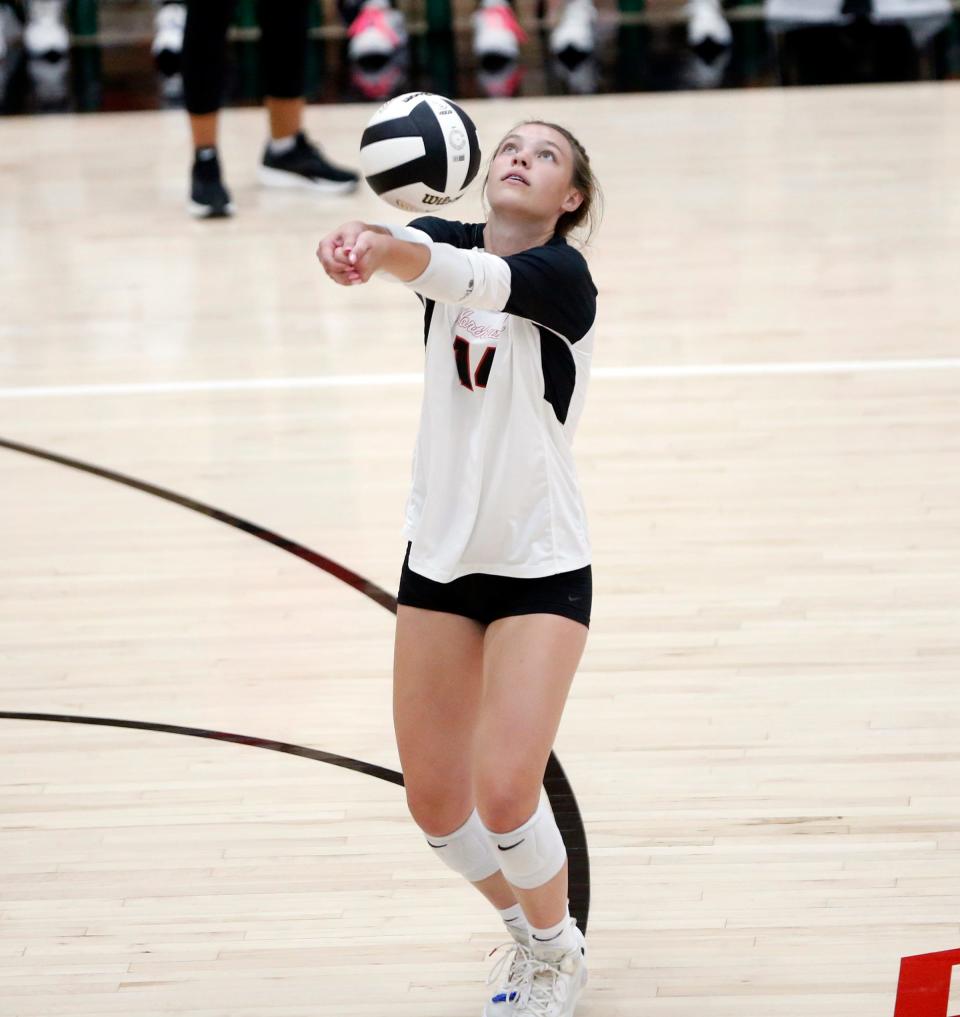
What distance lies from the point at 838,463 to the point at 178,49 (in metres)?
5.41

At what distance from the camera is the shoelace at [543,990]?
7.04 ft

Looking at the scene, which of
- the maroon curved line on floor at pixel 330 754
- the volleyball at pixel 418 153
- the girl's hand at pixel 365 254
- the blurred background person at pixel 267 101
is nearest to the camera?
the girl's hand at pixel 365 254

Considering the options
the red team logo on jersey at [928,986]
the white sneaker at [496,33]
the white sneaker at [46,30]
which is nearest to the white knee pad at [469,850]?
the red team logo on jersey at [928,986]

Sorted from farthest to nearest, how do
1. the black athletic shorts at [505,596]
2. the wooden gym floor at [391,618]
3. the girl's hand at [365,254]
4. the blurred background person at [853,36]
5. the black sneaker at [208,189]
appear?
the blurred background person at [853,36] → the black sneaker at [208,189] → the wooden gym floor at [391,618] → the black athletic shorts at [505,596] → the girl's hand at [365,254]

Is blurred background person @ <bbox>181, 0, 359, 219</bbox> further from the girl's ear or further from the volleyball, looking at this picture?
the girl's ear

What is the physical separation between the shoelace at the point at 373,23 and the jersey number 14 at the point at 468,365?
649 cm

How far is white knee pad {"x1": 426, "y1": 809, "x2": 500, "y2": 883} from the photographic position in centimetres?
216

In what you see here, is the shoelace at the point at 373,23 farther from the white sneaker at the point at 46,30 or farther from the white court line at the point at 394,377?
the white court line at the point at 394,377

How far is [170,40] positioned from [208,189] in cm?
269

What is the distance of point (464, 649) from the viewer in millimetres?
2125

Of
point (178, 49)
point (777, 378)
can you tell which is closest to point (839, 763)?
point (777, 378)

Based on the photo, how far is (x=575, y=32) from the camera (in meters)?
8.22

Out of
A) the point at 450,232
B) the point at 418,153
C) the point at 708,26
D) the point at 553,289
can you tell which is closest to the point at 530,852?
the point at 553,289

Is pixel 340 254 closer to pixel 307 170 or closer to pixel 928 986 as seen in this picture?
pixel 928 986
